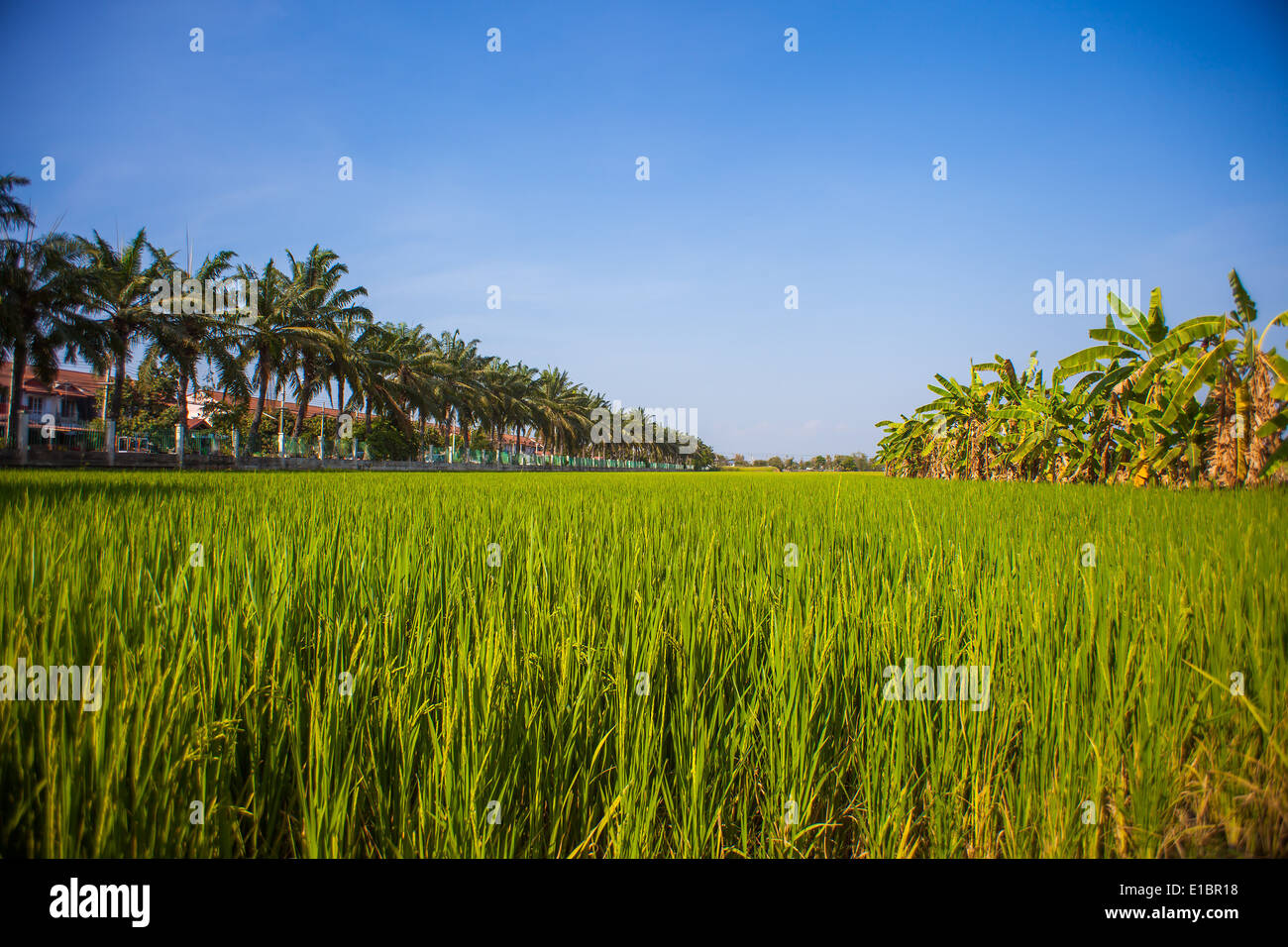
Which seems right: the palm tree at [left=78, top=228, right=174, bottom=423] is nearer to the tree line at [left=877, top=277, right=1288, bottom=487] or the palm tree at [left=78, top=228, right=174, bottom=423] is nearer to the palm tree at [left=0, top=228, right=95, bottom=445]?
the palm tree at [left=0, top=228, right=95, bottom=445]

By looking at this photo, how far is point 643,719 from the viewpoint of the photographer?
112cm

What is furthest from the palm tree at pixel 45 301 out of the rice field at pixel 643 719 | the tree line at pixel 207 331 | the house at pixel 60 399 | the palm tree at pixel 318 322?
the house at pixel 60 399

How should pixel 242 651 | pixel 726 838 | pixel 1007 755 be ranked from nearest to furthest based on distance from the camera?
pixel 726 838, pixel 1007 755, pixel 242 651

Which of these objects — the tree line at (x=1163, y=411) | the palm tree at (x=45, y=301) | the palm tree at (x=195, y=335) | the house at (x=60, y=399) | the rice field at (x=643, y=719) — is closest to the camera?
the rice field at (x=643, y=719)

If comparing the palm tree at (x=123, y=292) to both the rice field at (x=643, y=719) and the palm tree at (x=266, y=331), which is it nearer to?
the palm tree at (x=266, y=331)

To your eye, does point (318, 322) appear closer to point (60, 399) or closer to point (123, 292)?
point (123, 292)

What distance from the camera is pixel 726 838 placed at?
113cm

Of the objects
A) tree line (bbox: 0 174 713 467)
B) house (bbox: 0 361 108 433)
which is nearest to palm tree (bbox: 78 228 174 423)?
tree line (bbox: 0 174 713 467)

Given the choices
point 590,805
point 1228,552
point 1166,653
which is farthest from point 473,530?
point 1228,552

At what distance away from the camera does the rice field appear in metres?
0.98

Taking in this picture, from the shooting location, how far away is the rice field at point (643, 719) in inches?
Answer: 38.7

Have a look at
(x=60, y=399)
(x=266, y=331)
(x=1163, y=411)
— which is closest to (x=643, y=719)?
(x=1163, y=411)
